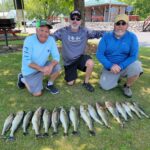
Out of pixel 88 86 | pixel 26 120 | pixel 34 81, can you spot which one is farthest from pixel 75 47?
pixel 26 120

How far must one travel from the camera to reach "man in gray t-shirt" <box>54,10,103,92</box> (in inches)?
217

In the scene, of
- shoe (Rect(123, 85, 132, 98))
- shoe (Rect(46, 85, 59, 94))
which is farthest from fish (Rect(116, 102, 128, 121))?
shoe (Rect(46, 85, 59, 94))

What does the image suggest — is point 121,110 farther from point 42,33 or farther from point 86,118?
point 42,33

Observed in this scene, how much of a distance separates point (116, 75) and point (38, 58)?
1718 mm

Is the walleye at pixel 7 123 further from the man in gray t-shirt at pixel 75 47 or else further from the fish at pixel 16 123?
the man in gray t-shirt at pixel 75 47

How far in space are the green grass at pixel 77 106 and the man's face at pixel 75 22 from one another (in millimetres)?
1379

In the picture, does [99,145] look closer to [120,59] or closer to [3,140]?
[3,140]

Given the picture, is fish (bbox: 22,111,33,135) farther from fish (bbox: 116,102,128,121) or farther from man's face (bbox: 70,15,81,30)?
man's face (bbox: 70,15,81,30)

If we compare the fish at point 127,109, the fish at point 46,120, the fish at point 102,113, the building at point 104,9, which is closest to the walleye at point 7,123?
the fish at point 46,120

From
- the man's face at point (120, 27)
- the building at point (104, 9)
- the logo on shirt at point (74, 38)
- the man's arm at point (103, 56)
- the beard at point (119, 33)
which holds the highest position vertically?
the man's face at point (120, 27)

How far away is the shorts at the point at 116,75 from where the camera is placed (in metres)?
5.26

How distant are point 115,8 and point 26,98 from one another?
1508 inches

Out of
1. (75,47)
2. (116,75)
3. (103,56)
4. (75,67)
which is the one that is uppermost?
(75,47)

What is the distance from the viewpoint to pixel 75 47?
5598 millimetres
